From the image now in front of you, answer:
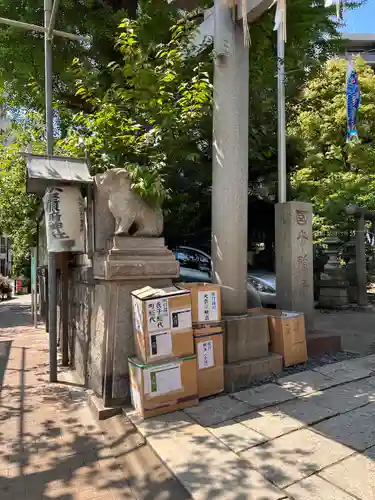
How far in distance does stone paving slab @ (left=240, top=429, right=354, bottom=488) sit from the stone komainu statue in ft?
8.19

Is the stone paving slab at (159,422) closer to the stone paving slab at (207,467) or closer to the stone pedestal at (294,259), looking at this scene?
the stone paving slab at (207,467)

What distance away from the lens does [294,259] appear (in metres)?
6.05

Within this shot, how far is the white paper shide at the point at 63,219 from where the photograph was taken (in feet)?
15.5

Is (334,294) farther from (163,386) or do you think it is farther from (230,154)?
(163,386)

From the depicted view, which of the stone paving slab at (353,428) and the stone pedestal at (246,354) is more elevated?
the stone pedestal at (246,354)

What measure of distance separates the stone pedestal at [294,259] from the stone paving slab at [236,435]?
279 centimetres

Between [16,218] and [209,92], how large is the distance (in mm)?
13948

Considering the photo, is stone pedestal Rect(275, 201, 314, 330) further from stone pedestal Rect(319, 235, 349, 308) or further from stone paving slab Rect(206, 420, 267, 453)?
stone pedestal Rect(319, 235, 349, 308)

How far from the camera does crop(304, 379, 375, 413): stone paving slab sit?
3975 millimetres

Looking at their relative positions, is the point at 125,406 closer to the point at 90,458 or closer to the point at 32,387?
the point at 90,458

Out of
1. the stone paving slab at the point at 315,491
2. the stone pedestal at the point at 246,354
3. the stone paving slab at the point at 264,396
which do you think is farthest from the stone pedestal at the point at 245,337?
the stone paving slab at the point at 315,491

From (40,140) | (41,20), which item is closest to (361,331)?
(41,20)

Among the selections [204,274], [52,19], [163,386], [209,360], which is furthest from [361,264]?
[52,19]

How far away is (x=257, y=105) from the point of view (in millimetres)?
9578
